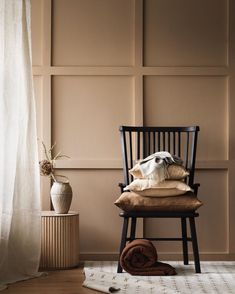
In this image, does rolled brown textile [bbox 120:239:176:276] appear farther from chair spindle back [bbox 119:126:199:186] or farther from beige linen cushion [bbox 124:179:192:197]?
chair spindle back [bbox 119:126:199:186]

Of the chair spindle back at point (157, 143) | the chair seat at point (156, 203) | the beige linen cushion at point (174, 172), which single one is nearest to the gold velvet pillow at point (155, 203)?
the chair seat at point (156, 203)

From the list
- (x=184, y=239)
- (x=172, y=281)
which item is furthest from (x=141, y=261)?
(x=184, y=239)

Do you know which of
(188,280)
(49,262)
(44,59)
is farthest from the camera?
(44,59)

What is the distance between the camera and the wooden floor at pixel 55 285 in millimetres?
3252

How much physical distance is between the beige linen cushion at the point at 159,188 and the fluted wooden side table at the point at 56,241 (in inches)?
21.5

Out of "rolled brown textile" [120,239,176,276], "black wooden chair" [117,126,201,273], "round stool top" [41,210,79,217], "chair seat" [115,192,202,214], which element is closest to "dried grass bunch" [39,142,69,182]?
"round stool top" [41,210,79,217]

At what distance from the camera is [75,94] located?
14.2 feet

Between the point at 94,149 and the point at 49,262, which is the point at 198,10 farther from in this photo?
the point at 49,262

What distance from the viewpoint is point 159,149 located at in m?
4.14

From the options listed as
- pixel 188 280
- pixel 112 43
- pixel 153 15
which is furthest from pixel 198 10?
pixel 188 280

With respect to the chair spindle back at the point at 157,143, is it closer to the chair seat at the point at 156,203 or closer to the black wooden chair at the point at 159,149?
the black wooden chair at the point at 159,149

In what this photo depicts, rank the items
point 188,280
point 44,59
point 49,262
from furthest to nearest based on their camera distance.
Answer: point 44,59, point 49,262, point 188,280

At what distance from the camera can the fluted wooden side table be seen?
12.9 ft

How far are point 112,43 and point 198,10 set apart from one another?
67cm
